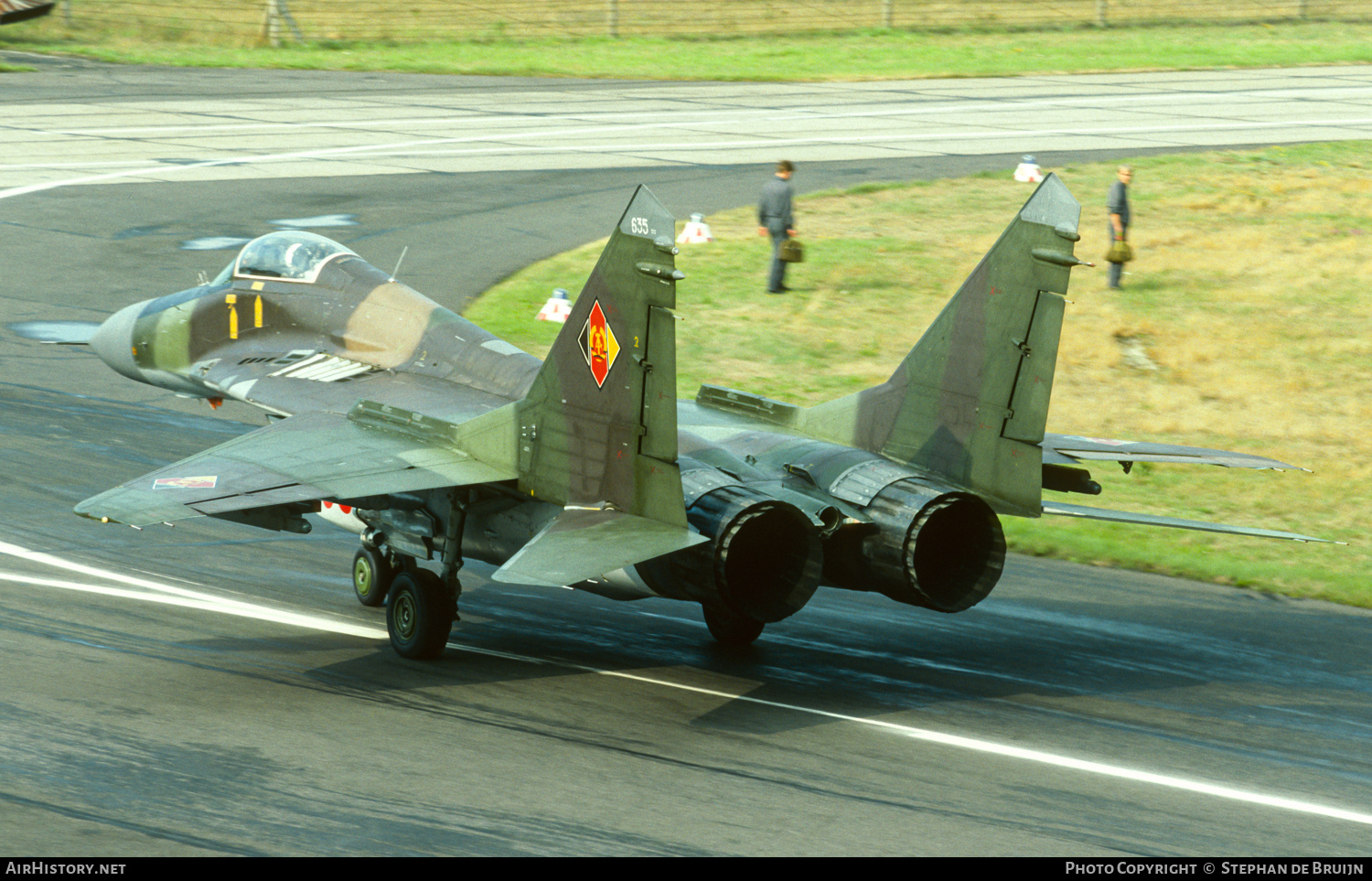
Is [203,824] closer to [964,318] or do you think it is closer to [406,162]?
[964,318]

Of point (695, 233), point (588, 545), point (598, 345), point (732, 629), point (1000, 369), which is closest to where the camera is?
point (588, 545)

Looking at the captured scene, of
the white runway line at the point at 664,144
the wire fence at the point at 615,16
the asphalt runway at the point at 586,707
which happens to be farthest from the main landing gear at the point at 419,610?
the wire fence at the point at 615,16

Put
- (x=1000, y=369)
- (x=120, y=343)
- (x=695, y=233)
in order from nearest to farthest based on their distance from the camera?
(x=1000, y=369) → (x=120, y=343) → (x=695, y=233)

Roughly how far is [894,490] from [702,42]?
153 feet

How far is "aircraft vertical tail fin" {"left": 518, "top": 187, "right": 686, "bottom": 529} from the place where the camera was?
11.4m

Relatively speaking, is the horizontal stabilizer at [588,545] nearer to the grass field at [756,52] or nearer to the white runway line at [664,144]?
the white runway line at [664,144]

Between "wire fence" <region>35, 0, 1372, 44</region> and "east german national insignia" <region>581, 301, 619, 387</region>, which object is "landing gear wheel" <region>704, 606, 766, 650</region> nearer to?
"east german national insignia" <region>581, 301, 619, 387</region>

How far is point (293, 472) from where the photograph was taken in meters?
12.0

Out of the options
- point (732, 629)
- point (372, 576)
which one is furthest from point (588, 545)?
point (372, 576)

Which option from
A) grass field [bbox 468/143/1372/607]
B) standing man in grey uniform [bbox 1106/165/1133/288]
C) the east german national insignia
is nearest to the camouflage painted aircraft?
the east german national insignia

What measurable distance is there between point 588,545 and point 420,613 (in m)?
2.38

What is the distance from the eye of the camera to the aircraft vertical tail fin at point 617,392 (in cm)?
1142

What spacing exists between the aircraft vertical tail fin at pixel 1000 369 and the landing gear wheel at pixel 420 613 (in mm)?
4240

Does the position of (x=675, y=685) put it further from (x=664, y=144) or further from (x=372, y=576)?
(x=664, y=144)
